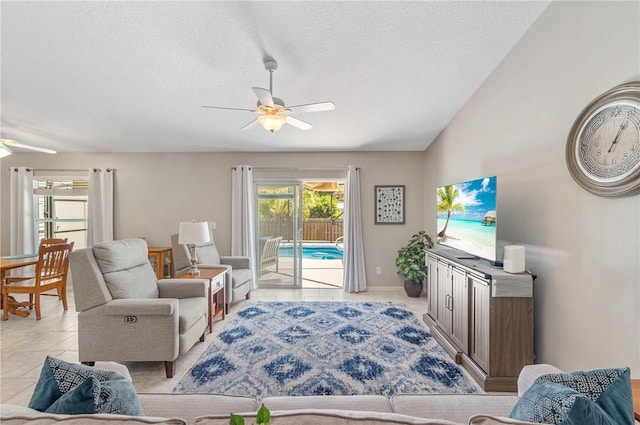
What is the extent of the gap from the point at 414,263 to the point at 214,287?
2.90 m

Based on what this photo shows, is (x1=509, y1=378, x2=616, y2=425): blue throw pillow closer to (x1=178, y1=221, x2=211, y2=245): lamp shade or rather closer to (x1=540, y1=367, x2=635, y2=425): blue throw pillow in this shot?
(x1=540, y1=367, x2=635, y2=425): blue throw pillow

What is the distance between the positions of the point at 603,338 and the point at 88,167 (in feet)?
22.2

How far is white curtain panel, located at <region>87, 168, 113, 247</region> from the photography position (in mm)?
4602

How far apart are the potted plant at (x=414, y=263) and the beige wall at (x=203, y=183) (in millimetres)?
335

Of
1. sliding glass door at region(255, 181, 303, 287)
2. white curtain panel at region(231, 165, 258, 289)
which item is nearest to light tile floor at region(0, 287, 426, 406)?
sliding glass door at region(255, 181, 303, 287)

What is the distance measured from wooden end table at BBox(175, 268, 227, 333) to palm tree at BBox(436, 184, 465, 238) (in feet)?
8.89

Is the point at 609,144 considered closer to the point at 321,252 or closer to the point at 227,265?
the point at 227,265

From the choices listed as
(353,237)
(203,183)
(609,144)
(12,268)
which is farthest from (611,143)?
(12,268)

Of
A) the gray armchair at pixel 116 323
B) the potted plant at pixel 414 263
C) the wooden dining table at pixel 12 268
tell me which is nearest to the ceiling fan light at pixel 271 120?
the gray armchair at pixel 116 323

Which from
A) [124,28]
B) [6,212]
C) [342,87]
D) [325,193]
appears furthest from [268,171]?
[325,193]

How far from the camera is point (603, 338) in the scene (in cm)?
163

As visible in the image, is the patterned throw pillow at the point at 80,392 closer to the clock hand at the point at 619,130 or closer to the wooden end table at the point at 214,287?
the wooden end table at the point at 214,287

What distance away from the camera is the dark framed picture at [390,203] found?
4.68 metres

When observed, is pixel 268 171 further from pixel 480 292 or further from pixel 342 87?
pixel 480 292
